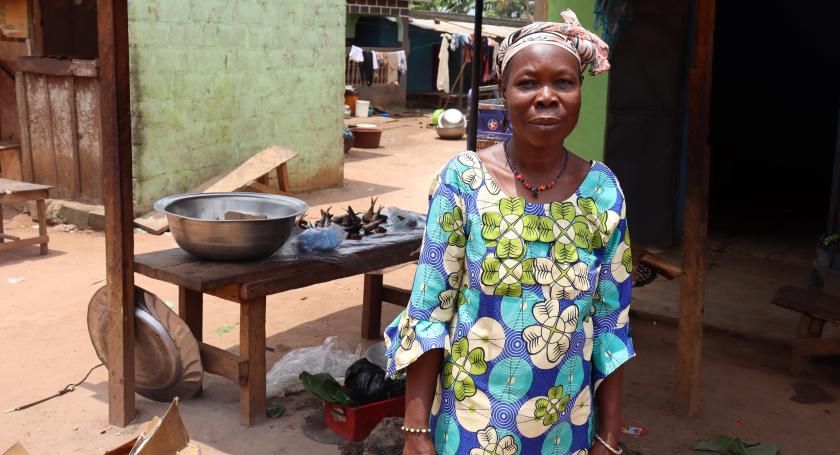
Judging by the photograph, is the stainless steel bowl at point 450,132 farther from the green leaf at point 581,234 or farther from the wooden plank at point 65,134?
the green leaf at point 581,234

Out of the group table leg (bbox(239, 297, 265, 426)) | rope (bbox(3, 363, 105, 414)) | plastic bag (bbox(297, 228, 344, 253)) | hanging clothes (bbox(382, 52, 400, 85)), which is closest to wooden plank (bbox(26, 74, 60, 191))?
rope (bbox(3, 363, 105, 414))

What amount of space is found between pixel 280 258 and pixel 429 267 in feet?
8.29

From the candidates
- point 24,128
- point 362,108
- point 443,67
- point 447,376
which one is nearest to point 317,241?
point 447,376

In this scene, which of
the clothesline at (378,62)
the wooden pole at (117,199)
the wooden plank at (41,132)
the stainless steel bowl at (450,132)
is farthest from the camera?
the clothesline at (378,62)

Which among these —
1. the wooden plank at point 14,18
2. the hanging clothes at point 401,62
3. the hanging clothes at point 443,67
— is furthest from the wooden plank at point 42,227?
the hanging clothes at point 443,67

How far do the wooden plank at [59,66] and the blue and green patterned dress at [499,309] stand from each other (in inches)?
300

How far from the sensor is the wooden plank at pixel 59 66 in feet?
28.7

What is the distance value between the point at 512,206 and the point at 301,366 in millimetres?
3169

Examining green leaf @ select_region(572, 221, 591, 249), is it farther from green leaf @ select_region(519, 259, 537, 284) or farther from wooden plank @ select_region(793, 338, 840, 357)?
wooden plank @ select_region(793, 338, 840, 357)

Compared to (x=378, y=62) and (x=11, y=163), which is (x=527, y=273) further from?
(x=378, y=62)

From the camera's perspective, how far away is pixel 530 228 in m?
2.04

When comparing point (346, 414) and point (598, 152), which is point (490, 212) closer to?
point (346, 414)

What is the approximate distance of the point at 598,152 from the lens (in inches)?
327

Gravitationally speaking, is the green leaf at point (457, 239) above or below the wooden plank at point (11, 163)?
above
